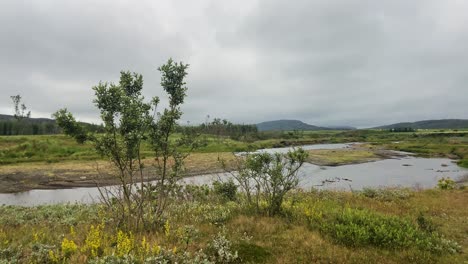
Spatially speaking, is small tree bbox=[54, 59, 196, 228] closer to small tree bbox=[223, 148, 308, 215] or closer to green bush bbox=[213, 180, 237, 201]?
small tree bbox=[223, 148, 308, 215]

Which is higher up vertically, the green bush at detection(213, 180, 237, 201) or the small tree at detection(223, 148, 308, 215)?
the small tree at detection(223, 148, 308, 215)

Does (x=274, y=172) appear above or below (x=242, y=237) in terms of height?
above

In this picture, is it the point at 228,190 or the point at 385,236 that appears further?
the point at 228,190

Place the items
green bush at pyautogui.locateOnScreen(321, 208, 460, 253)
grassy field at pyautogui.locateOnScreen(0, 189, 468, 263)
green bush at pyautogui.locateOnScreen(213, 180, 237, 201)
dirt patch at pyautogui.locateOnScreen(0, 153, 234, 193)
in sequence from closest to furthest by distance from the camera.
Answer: grassy field at pyautogui.locateOnScreen(0, 189, 468, 263) → green bush at pyautogui.locateOnScreen(321, 208, 460, 253) → green bush at pyautogui.locateOnScreen(213, 180, 237, 201) → dirt patch at pyautogui.locateOnScreen(0, 153, 234, 193)

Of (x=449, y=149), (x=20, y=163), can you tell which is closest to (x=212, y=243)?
(x=20, y=163)

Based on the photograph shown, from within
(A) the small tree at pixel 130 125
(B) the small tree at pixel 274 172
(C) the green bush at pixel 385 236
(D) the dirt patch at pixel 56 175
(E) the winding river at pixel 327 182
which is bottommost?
(E) the winding river at pixel 327 182

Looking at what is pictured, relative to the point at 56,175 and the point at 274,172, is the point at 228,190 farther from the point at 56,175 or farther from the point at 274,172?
the point at 56,175

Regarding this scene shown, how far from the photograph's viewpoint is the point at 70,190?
37.6 m

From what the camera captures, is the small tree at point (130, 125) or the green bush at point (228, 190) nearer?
the small tree at point (130, 125)

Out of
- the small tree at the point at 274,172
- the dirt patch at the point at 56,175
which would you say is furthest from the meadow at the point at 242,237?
the dirt patch at the point at 56,175

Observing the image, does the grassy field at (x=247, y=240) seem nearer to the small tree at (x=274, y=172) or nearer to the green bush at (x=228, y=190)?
the small tree at (x=274, y=172)

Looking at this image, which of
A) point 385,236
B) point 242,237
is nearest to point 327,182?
point 385,236

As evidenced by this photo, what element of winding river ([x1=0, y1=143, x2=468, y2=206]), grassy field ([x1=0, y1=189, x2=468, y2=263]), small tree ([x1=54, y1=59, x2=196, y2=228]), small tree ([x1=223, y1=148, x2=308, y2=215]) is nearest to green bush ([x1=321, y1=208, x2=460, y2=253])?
grassy field ([x1=0, y1=189, x2=468, y2=263])

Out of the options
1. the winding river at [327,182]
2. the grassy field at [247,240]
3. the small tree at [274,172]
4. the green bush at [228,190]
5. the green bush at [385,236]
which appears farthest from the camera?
the winding river at [327,182]
